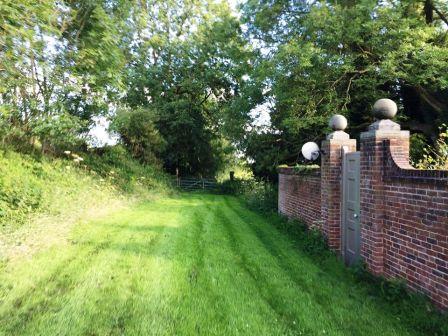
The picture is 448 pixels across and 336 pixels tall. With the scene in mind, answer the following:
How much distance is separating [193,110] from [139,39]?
5.59m

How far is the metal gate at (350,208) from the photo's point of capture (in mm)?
5121

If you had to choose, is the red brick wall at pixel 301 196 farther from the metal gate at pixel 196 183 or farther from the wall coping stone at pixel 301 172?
the metal gate at pixel 196 183

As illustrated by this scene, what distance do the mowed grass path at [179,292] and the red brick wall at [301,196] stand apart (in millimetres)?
932

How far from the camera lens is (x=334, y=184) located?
5.83 meters

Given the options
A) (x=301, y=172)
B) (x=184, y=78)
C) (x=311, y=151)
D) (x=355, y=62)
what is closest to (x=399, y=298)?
(x=311, y=151)

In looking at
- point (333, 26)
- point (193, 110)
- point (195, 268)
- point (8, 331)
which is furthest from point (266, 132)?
point (8, 331)

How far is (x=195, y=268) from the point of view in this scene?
502 cm

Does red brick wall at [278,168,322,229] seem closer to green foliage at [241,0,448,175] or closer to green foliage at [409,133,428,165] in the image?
green foliage at [241,0,448,175]

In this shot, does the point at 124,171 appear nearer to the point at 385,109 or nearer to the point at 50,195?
the point at 50,195

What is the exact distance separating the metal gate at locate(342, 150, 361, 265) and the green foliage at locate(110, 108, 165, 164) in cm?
1253

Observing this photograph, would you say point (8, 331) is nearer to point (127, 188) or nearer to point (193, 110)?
point (127, 188)

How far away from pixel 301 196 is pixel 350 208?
236cm

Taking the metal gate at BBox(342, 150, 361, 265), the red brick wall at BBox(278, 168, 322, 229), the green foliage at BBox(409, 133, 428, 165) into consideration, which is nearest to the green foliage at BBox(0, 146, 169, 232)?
the red brick wall at BBox(278, 168, 322, 229)

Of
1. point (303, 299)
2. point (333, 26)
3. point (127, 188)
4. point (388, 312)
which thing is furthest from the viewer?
point (127, 188)
